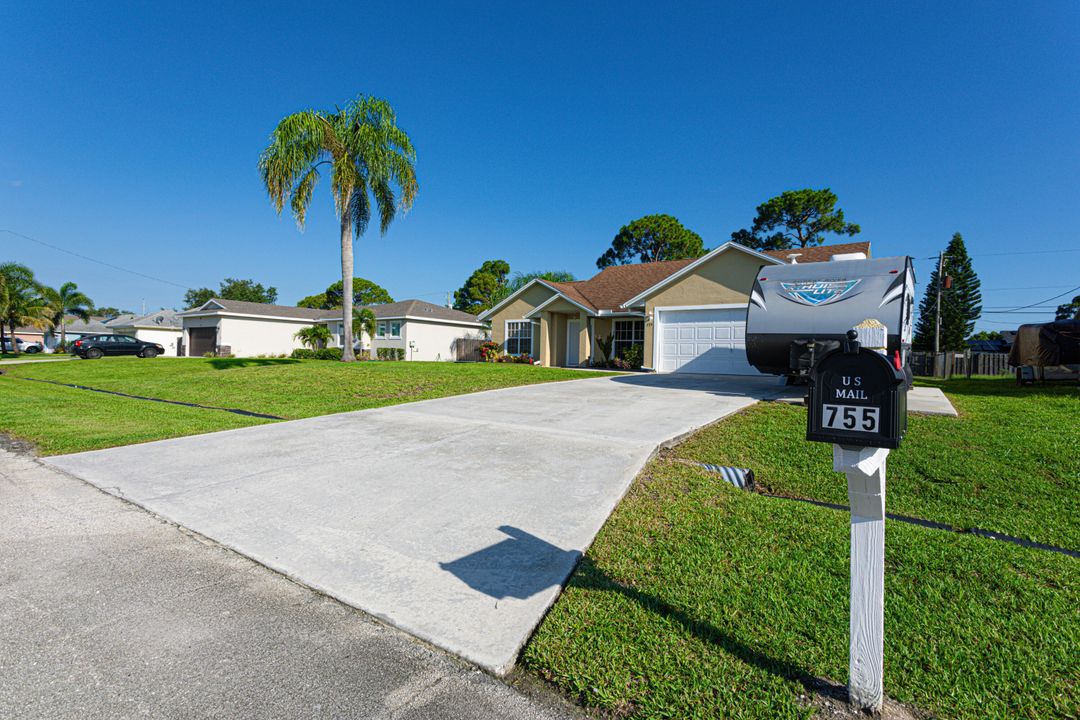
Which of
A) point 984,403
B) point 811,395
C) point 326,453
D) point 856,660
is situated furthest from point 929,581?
point 984,403

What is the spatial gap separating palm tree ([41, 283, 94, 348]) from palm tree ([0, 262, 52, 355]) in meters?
0.45

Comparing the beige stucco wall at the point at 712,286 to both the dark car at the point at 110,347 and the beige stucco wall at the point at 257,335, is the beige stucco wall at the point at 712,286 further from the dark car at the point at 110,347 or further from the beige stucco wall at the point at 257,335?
the dark car at the point at 110,347

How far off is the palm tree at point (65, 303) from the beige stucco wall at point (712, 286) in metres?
47.3

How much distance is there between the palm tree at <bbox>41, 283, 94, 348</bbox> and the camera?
38.1m

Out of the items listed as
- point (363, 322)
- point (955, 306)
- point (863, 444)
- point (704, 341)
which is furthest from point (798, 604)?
point (955, 306)

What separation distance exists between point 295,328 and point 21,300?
71.6ft

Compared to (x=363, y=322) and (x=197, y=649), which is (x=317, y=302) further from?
(x=197, y=649)

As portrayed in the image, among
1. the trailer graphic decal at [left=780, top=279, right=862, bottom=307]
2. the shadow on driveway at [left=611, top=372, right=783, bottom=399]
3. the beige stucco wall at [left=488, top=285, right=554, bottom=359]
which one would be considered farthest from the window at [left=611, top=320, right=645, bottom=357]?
the trailer graphic decal at [left=780, top=279, right=862, bottom=307]

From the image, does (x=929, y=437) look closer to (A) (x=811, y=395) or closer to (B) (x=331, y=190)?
(A) (x=811, y=395)

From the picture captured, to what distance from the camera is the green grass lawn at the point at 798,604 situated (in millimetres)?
1972

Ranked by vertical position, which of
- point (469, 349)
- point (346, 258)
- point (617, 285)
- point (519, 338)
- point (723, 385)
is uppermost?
point (346, 258)

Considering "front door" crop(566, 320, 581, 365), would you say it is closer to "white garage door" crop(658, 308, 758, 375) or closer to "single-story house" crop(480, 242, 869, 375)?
"single-story house" crop(480, 242, 869, 375)

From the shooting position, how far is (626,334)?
19594mm

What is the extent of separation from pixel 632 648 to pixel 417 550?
5.11 feet
